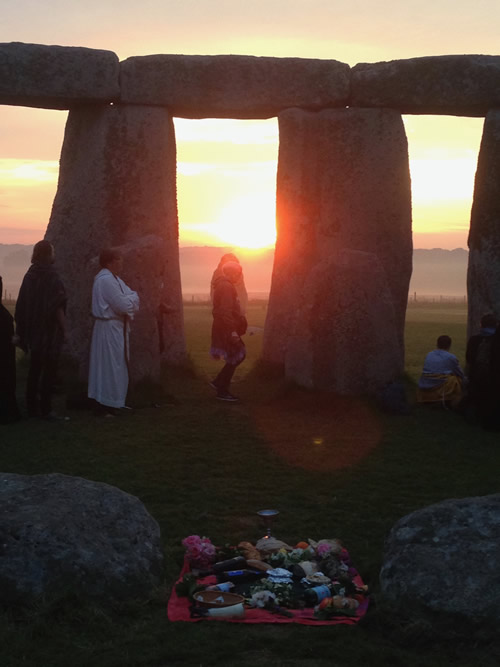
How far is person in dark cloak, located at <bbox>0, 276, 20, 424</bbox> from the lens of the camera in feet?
36.7

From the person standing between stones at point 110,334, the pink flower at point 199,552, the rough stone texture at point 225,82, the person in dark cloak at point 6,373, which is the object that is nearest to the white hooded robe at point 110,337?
the person standing between stones at point 110,334

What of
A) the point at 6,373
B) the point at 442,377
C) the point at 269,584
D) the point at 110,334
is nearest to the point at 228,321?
the point at 110,334

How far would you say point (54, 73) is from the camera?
14.5 meters

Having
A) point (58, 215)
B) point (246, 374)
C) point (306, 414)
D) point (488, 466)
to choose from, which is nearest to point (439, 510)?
point (488, 466)

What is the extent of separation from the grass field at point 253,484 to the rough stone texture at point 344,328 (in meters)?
0.28

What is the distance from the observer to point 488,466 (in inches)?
378

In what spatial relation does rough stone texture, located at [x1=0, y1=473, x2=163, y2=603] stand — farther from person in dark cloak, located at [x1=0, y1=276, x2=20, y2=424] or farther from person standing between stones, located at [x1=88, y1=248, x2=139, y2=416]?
person standing between stones, located at [x1=88, y1=248, x2=139, y2=416]

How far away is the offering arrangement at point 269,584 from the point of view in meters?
5.48

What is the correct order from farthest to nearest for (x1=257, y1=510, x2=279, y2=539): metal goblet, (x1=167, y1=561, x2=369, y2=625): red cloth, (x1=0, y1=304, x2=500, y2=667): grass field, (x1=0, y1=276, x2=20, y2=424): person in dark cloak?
(x1=0, y1=276, x2=20, y2=424): person in dark cloak
(x1=257, y1=510, x2=279, y2=539): metal goblet
(x1=167, y1=561, x2=369, y2=625): red cloth
(x1=0, y1=304, x2=500, y2=667): grass field

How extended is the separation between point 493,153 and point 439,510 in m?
10.3

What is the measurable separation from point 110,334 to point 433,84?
6360 millimetres

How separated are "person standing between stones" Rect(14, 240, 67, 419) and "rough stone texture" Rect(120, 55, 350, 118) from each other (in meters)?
4.43

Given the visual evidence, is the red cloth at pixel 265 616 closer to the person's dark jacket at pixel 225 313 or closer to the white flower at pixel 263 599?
the white flower at pixel 263 599

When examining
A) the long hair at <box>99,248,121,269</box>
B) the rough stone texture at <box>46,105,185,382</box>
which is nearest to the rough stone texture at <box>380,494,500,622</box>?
the long hair at <box>99,248,121,269</box>
